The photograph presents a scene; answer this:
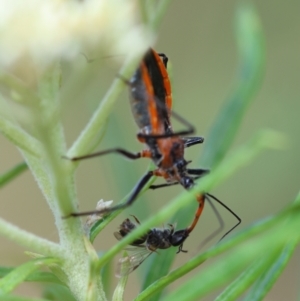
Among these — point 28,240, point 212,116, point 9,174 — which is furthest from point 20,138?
point 212,116

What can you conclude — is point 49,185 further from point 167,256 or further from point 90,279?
point 167,256

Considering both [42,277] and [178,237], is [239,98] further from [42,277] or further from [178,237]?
[42,277]

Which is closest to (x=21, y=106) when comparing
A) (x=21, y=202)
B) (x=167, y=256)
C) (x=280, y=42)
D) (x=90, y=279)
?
(x=90, y=279)

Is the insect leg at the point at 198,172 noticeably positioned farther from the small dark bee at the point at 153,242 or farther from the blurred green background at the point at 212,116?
the blurred green background at the point at 212,116

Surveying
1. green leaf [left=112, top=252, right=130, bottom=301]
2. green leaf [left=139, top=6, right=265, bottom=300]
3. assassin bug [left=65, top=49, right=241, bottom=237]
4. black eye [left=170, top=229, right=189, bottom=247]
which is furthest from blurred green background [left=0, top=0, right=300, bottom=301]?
green leaf [left=112, top=252, right=130, bottom=301]

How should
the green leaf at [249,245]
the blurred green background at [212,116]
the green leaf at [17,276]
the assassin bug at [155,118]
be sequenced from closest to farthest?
1. the green leaf at [249,245]
2. the green leaf at [17,276]
3. the assassin bug at [155,118]
4. the blurred green background at [212,116]

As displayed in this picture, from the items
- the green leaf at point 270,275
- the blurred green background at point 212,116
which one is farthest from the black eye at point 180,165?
the blurred green background at point 212,116
